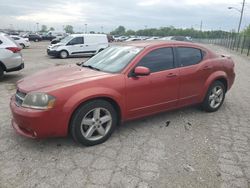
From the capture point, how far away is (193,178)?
3105 millimetres

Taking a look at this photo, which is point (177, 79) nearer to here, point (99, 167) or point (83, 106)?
point (83, 106)

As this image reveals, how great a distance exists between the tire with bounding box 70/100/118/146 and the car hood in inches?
16.5

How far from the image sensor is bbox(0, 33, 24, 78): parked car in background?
8250 millimetres

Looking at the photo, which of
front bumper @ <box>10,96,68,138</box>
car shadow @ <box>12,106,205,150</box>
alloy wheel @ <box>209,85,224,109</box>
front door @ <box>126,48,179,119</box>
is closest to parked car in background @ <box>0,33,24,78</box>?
car shadow @ <box>12,106,205,150</box>

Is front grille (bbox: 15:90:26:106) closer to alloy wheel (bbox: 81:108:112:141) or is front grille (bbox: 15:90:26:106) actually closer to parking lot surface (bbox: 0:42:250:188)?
parking lot surface (bbox: 0:42:250:188)

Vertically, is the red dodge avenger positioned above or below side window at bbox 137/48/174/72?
below

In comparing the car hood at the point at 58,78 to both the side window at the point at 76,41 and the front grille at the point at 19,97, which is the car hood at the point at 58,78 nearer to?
the front grille at the point at 19,97

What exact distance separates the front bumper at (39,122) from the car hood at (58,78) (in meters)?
0.35

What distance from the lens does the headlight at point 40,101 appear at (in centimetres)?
337

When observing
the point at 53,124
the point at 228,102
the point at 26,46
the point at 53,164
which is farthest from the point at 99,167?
the point at 26,46

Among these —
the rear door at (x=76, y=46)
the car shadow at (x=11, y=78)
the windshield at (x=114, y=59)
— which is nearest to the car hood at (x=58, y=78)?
the windshield at (x=114, y=59)

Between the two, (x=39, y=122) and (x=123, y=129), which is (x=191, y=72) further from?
(x=39, y=122)

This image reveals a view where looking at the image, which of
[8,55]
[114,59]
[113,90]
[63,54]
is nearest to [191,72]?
[114,59]

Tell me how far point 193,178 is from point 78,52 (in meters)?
16.1
